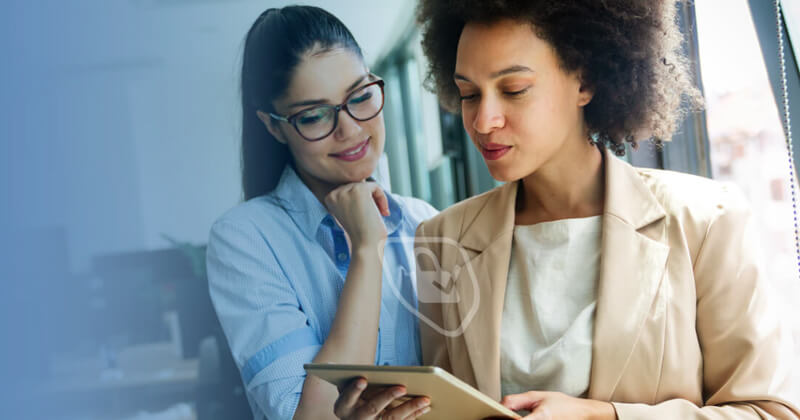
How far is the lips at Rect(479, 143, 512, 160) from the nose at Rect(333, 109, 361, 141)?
0.30m

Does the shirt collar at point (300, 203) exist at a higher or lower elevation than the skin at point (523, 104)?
lower

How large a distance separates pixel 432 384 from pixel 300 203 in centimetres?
55

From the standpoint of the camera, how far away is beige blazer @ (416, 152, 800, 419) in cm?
146

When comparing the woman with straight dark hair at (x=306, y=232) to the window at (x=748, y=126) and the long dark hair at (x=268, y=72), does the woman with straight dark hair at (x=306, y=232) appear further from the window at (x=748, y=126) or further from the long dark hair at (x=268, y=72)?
the window at (x=748, y=126)

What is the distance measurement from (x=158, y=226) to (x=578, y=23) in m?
1.01

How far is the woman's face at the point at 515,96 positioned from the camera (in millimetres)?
1531

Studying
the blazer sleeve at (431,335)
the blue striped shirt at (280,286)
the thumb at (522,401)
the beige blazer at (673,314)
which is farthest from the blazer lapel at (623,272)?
the blue striped shirt at (280,286)

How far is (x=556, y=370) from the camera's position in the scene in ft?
5.10

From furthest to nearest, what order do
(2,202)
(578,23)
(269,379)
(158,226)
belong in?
(578,23)
(269,379)
(158,226)
(2,202)

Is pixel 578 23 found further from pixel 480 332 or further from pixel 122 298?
pixel 122 298

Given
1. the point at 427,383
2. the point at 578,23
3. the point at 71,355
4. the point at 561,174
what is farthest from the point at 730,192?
the point at 71,355

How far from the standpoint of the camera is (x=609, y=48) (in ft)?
5.28
